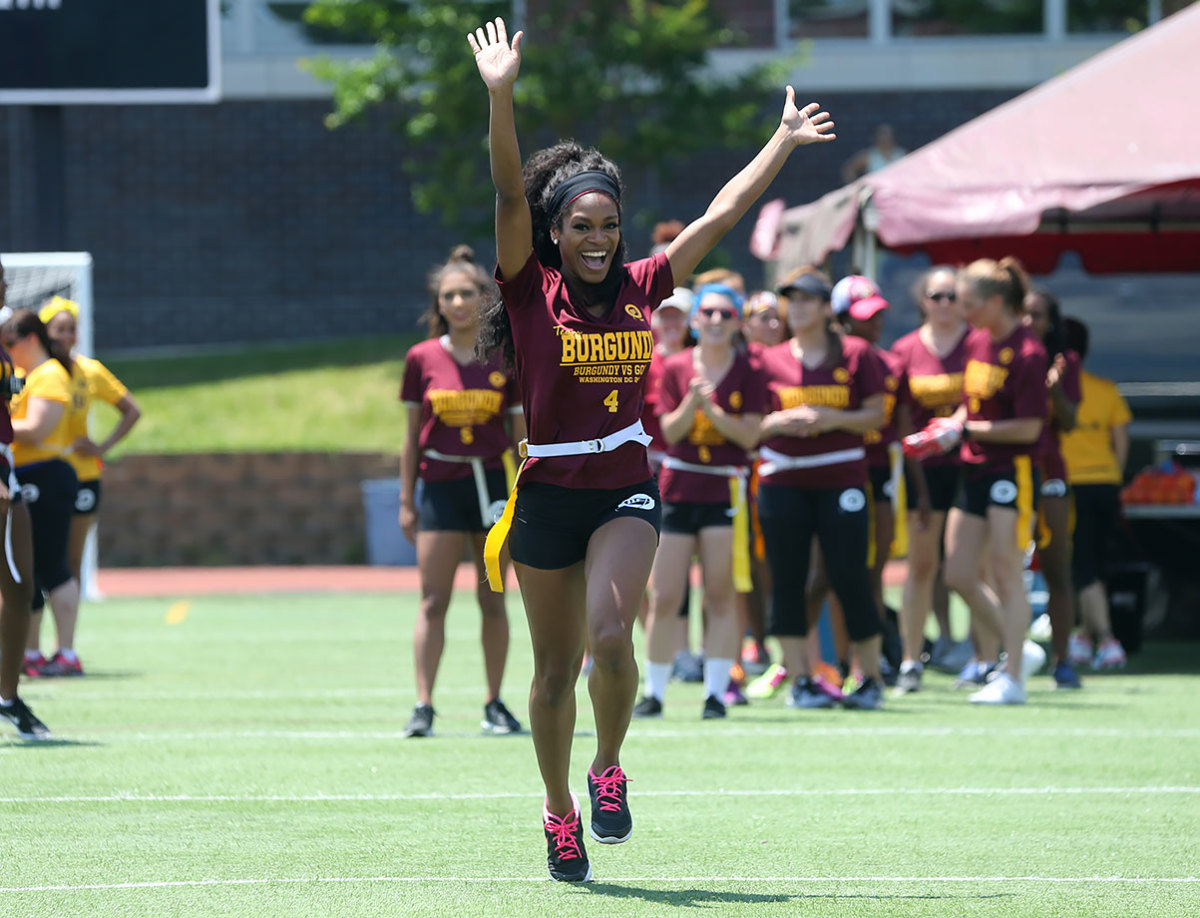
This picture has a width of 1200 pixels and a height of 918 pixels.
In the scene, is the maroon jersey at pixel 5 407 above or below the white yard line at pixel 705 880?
above

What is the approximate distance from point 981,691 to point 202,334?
17825 millimetres

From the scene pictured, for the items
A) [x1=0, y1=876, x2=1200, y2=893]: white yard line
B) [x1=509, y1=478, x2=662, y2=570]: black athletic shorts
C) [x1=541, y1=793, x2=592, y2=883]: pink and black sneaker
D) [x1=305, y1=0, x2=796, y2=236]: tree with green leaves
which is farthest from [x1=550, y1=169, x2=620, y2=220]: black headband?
[x1=305, y1=0, x2=796, y2=236]: tree with green leaves

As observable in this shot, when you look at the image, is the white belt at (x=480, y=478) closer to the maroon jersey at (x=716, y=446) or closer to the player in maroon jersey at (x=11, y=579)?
the maroon jersey at (x=716, y=446)

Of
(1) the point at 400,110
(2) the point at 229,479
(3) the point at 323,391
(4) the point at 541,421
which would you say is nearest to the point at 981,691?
(4) the point at 541,421

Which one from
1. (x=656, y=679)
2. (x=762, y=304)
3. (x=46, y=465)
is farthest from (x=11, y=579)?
(x=762, y=304)

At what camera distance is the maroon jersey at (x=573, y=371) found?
17.7 feet

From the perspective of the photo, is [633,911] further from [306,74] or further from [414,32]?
[306,74]

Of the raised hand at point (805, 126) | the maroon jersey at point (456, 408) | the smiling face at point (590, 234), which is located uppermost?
the raised hand at point (805, 126)

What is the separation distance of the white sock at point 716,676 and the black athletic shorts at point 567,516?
3.93m

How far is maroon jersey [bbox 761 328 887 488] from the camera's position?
9.31 m

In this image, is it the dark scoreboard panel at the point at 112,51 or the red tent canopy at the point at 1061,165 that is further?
the dark scoreboard panel at the point at 112,51

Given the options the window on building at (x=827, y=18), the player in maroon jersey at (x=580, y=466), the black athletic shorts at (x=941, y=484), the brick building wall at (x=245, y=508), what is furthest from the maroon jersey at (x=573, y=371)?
the window on building at (x=827, y=18)

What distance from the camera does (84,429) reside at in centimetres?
1180

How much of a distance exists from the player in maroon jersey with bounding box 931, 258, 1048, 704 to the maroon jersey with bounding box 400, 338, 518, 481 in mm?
2593
